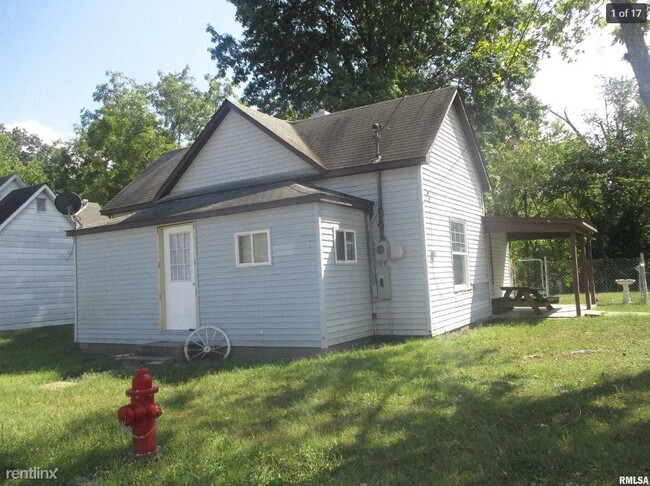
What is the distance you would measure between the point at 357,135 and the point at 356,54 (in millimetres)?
13374

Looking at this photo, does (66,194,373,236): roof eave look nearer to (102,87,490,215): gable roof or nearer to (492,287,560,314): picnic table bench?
(102,87,490,215): gable roof

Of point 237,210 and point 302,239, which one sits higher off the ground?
point 237,210

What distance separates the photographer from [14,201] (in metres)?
20.3

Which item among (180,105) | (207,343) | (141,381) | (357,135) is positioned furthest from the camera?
(180,105)

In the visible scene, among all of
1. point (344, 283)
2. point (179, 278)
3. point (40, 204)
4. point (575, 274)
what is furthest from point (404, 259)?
point (40, 204)

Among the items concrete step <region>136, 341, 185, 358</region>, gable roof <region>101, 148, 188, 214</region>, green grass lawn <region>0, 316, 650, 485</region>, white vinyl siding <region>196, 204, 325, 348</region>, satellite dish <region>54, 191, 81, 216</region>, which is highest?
gable roof <region>101, 148, 188, 214</region>

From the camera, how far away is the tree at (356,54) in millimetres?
21953

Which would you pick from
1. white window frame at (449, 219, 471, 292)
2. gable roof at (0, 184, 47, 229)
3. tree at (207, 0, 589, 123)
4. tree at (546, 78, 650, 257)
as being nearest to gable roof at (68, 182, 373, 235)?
white window frame at (449, 219, 471, 292)

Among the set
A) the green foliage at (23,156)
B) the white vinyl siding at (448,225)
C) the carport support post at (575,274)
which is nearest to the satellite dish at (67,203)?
the white vinyl siding at (448,225)

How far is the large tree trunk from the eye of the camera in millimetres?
7453

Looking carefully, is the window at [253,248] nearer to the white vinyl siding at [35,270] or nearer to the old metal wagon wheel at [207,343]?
the old metal wagon wheel at [207,343]

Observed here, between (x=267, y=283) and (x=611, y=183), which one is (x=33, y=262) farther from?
(x=611, y=183)

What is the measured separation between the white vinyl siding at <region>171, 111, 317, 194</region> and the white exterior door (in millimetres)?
2097

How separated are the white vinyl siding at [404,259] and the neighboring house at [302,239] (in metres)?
0.02
